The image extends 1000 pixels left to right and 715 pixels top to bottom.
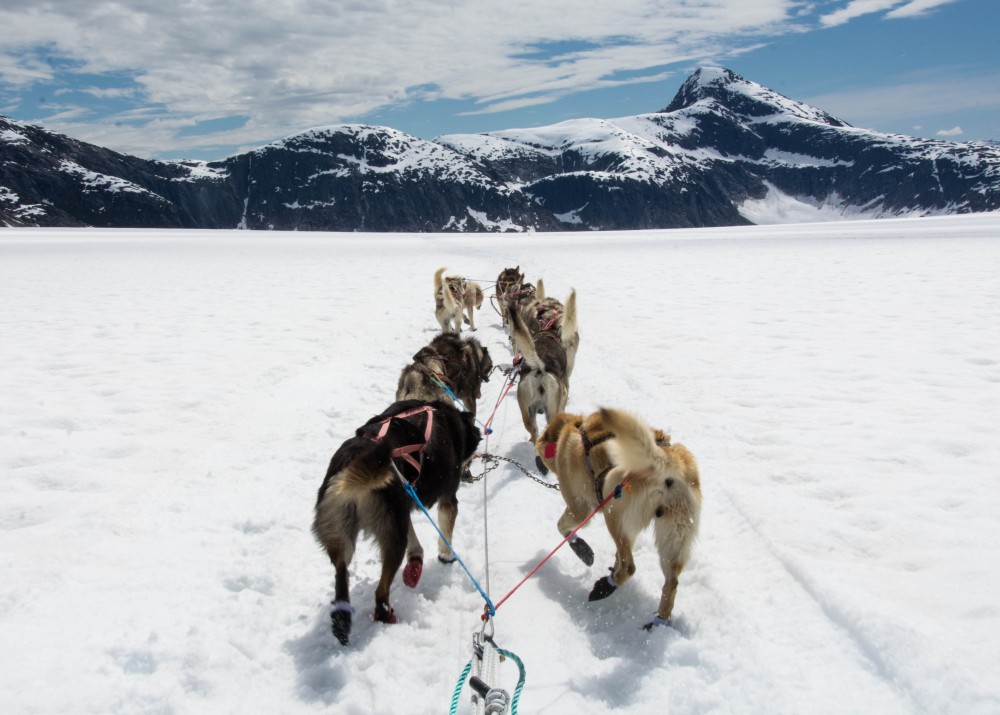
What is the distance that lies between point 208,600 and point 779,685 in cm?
337

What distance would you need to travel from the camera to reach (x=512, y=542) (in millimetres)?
4715

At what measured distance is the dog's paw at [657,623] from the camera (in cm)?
345

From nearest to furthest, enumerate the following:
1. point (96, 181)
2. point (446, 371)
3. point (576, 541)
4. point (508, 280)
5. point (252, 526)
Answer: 1. point (576, 541)
2. point (252, 526)
3. point (446, 371)
4. point (508, 280)
5. point (96, 181)

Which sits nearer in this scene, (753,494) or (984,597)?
(984,597)

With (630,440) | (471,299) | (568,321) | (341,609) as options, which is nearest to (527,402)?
(568,321)

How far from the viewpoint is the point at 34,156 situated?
190m

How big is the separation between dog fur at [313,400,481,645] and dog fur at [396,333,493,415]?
1717 mm

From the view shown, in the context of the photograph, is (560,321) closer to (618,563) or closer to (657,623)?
(618,563)

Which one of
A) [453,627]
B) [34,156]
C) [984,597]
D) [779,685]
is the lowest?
[453,627]

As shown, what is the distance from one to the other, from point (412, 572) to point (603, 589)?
1.28 meters

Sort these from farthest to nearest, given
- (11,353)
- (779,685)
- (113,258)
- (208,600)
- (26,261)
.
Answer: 1. (113,258)
2. (26,261)
3. (11,353)
4. (208,600)
5. (779,685)

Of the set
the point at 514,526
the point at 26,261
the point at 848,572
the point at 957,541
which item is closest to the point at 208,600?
the point at 514,526

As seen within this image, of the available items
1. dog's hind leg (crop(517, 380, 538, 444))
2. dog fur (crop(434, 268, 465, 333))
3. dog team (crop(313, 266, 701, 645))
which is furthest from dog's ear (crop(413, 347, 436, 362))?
dog fur (crop(434, 268, 465, 333))

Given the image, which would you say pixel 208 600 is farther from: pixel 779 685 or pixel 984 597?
pixel 984 597
